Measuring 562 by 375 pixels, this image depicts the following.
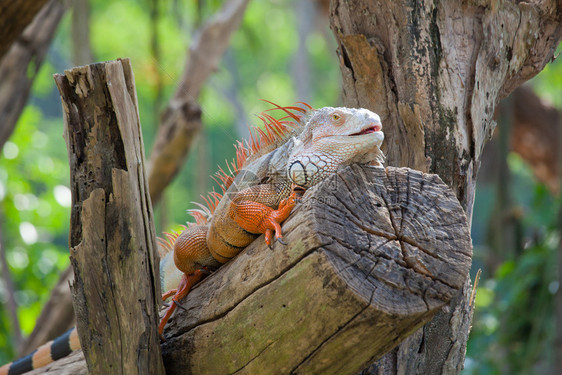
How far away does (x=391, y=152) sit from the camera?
328 cm

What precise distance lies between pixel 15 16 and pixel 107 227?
9.16ft

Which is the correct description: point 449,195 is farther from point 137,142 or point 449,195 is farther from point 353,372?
point 137,142

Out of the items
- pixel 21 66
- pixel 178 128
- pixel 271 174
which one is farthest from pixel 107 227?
pixel 21 66

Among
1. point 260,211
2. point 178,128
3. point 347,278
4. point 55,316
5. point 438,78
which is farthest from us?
point 178,128

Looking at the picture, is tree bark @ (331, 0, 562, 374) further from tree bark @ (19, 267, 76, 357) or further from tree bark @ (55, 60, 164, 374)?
tree bark @ (19, 267, 76, 357)

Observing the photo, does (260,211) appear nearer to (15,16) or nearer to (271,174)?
(271,174)

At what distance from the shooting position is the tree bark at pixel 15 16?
4449mm

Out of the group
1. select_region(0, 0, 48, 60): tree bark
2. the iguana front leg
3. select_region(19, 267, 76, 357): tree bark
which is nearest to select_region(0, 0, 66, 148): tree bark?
select_region(0, 0, 48, 60): tree bark

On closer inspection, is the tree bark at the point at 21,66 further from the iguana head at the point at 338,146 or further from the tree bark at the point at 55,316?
the iguana head at the point at 338,146

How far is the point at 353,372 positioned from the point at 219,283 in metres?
0.76

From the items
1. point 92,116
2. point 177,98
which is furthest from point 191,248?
point 177,98

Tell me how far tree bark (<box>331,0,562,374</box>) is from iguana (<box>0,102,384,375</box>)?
460 mm

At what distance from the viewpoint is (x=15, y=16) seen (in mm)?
4523

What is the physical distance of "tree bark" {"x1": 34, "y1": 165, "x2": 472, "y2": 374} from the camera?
2195mm
